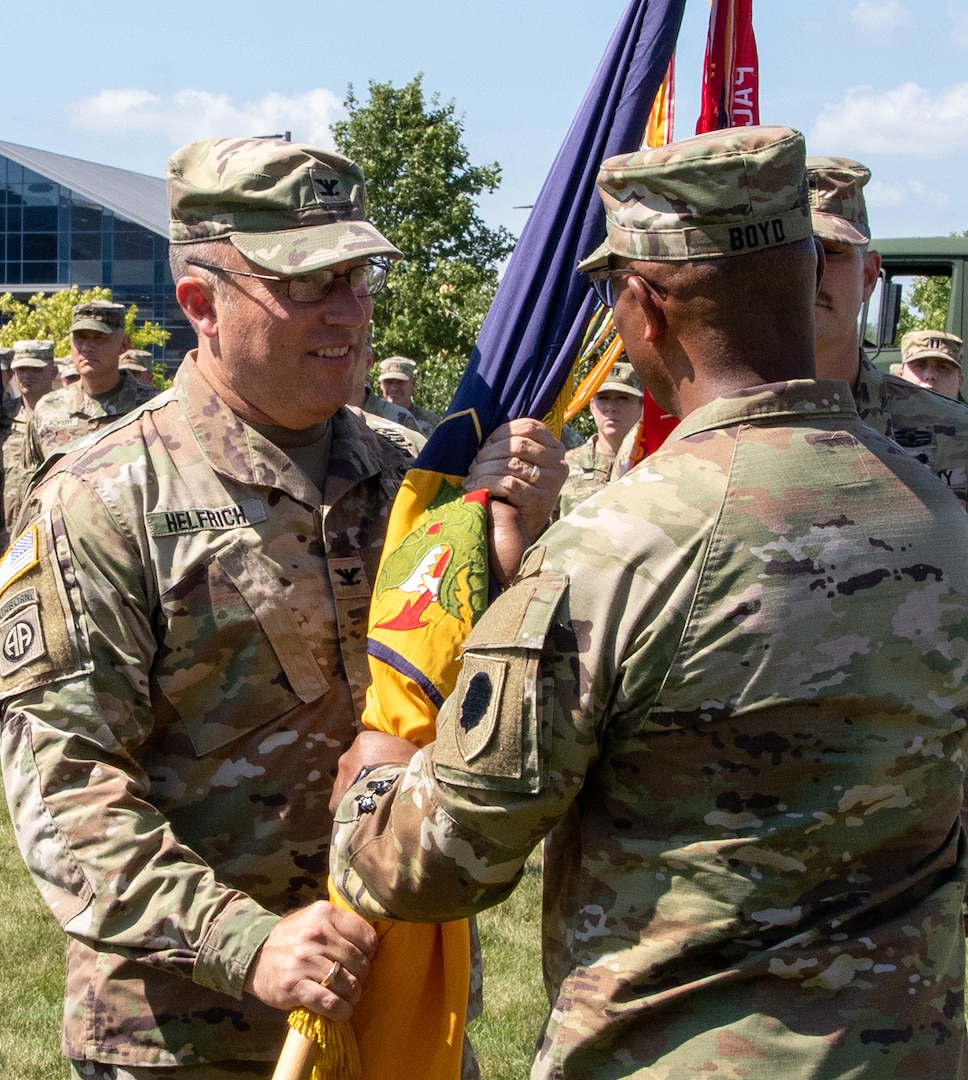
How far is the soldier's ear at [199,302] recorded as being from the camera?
2.82 meters

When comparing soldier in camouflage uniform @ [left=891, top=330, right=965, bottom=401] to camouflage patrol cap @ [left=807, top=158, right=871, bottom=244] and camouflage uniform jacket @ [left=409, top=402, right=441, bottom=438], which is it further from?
camouflage uniform jacket @ [left=409, top=402, right=441, bottom=438]

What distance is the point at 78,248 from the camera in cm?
4297

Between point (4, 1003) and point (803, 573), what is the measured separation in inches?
180

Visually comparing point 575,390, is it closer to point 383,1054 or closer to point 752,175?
point 752,175

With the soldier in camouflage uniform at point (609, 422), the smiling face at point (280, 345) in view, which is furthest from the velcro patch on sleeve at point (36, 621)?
the soldier in camouflage uniform at point (609, 422)

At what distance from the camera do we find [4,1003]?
5309 mm

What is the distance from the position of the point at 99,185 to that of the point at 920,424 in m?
44.8

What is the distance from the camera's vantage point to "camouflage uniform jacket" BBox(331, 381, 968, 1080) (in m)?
1.88

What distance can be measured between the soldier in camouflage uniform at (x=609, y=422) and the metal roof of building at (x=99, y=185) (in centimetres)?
3375

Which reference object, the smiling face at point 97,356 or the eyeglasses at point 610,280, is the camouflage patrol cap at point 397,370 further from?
the eyeglasses at point 610,280

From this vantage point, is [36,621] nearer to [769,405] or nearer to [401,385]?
[769,405]

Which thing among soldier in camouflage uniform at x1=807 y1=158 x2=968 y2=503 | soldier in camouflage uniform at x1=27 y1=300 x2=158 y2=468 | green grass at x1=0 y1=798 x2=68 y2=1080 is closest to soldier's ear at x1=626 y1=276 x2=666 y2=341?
soldier in camouflage uniform at x1=807 y1=158 x2=968 y2=503

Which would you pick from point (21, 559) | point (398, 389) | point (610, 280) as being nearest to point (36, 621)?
point (21, 559)

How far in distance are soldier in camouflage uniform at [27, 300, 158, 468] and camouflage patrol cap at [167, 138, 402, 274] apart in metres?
Answer: 7.66
